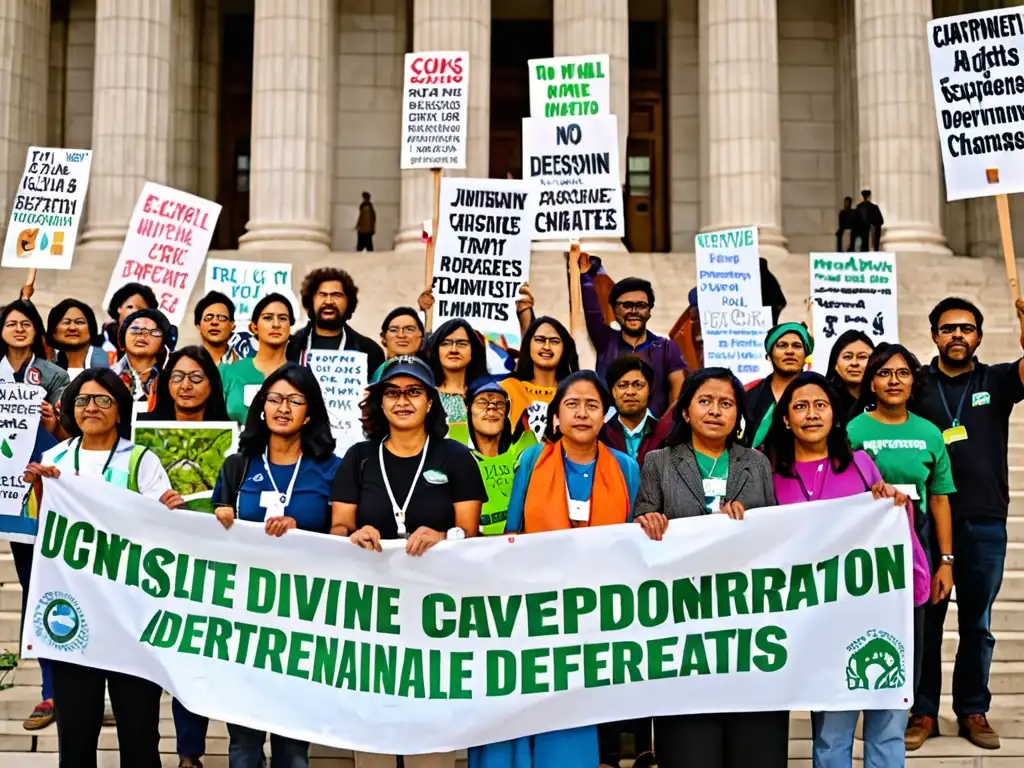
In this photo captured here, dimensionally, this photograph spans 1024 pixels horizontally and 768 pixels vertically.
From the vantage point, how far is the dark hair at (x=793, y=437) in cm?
658

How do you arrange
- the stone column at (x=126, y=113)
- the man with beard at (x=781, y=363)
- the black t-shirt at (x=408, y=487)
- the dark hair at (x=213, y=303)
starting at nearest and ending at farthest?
the black t-shirt at (x=408, y=487), the man with beard at (x=781, y=363), the dark hair at (x=213, y=303), the stone column at (x=126, y=113)

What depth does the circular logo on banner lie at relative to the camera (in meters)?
6.55

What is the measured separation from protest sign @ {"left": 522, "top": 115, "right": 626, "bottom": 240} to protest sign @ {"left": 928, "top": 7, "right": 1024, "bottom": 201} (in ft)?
9.60

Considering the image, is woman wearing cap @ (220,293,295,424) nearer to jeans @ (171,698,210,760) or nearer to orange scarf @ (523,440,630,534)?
jeans @ (171,698,210,760)

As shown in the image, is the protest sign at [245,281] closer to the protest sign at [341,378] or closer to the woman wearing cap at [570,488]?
the protest sign at [341,378]

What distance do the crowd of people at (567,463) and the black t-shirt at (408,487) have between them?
10 mm

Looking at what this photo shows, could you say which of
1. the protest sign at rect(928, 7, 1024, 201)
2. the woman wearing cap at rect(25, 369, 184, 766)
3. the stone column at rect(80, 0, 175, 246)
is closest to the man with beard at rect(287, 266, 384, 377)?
the woman wearing cap at rect(25, 369, 184, 766)

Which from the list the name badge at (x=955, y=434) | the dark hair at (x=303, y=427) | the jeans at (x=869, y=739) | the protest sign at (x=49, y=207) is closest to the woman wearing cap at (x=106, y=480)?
the dark hair at (x=303, y=427)

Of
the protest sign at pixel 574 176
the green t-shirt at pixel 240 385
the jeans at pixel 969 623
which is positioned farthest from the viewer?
the protest sign at pixel 574 176

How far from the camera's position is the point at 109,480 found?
6805mm

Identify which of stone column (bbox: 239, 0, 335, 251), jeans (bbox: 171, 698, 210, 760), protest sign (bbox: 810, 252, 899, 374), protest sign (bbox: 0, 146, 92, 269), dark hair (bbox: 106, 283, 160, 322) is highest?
stone column (bbox: 239, 0, 335, 251)

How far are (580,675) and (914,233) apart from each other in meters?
18.6

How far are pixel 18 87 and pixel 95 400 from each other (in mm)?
21049

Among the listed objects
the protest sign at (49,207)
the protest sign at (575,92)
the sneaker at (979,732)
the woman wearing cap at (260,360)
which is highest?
the protest sign at (575,92)
